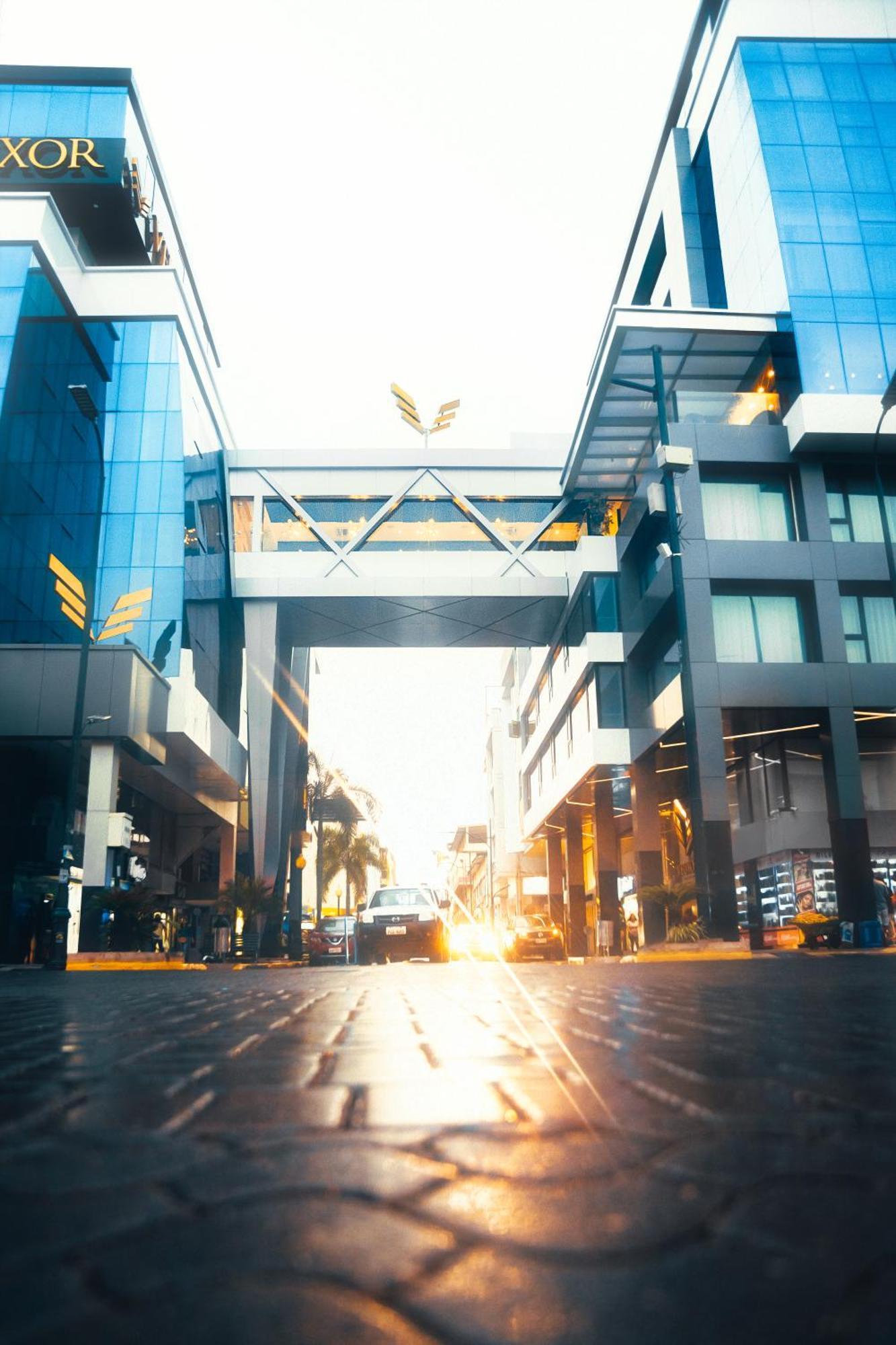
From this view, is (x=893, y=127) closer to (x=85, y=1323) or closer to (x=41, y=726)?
(x=41, y=726)

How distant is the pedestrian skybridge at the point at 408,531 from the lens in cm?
3678

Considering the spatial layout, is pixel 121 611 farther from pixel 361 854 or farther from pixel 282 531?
pixel 361 854

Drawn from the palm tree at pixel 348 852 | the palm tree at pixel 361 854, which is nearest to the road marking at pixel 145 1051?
the palm tree at pixel 348 852

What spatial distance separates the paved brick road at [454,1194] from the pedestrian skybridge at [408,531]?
33646mm

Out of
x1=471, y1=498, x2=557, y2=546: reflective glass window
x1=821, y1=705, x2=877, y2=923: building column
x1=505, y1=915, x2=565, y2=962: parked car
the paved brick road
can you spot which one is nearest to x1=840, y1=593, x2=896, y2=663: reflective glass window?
x1=821, y1=705, x2=877, y2=923: building column

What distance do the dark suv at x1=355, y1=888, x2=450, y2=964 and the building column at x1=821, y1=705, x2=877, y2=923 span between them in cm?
972

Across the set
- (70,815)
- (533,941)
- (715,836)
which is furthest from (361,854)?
(70,815)

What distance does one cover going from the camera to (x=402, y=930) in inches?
838

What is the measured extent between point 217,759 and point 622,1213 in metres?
33.2

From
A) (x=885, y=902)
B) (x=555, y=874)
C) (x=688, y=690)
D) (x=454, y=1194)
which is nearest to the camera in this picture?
(x=454, y=1194)

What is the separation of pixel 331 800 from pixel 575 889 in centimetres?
1379

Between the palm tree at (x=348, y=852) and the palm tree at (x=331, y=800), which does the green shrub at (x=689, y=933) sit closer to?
the palm tree at (x=331, y=800)

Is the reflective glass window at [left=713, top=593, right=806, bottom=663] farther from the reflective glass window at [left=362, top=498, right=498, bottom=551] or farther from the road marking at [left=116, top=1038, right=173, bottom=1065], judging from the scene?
the road marking at [left=116, top=1038, right=173, bottom=1065]

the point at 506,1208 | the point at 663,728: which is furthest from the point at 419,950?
the point at 506,1208
